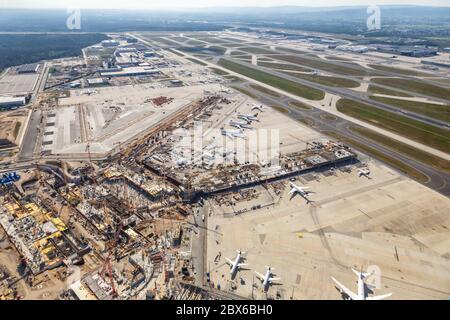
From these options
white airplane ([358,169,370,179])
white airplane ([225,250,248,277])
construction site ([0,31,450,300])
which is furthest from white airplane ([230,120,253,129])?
white airplane ([225,250,248,277])

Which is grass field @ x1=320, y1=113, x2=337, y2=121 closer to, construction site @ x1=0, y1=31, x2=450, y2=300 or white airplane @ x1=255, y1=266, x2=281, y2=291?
construction site @ x1=0, y1=31, x2=450, y2=300

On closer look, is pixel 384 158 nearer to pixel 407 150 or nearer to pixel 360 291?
pixel 407 150

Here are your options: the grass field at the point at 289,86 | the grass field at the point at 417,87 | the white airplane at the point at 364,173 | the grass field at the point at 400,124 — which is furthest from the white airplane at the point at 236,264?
the grass field at the point at 417,87

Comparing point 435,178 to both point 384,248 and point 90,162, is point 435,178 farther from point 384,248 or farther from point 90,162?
point 90,162

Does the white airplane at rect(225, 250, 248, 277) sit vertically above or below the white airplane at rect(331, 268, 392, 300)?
above

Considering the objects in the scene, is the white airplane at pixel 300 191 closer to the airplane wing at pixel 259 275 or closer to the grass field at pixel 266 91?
the airplane wing at pixel 259 275

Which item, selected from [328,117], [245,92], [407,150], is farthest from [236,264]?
[245,92]
